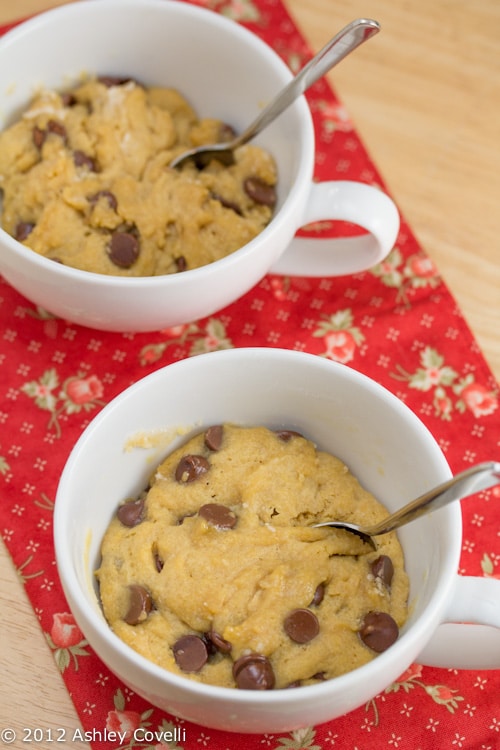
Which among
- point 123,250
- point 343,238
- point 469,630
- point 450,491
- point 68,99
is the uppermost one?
point 68,99

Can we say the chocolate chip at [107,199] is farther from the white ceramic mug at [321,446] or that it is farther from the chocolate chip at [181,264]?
the white ceramic mug at [321,446]

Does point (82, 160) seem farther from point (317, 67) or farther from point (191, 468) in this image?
point (191, 468)

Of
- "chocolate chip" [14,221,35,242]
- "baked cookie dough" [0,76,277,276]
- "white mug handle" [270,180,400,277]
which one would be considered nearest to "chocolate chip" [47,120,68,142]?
"baked cookie dough" [0,76,277,276]

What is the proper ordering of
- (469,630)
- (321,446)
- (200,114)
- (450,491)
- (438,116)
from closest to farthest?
(450,491)
(469,630)
(321,446)
(200,114)
(438,116)

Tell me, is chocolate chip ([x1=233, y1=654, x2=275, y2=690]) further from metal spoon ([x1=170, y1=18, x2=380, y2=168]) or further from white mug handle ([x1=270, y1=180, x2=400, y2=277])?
metal spoon ([x1=170, y1=18, x2=380, y2=168])

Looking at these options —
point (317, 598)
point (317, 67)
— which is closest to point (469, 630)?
point (317, 598)

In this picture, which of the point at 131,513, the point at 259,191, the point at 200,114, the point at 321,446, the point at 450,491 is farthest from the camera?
the point at 200,114

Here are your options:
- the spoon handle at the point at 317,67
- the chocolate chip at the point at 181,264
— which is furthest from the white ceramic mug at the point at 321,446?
the spoon handle at the point at 317,67

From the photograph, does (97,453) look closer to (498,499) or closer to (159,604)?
(159,604)
